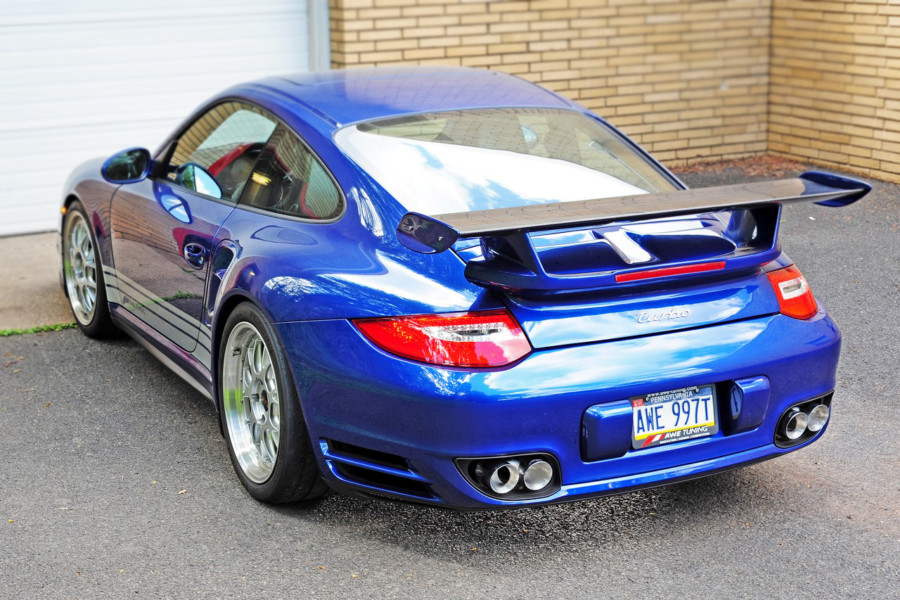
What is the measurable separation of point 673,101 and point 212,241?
254 inches

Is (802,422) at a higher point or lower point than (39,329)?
higher

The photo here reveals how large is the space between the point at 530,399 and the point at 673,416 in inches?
19.4

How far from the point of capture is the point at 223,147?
196 inches

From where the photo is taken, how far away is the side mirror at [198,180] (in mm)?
4684

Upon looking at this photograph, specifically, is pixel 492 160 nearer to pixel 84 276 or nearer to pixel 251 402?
pixel 251 402

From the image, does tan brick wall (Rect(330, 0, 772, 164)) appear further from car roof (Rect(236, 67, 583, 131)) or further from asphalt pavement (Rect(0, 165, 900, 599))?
asphalt pavement (Rect(0, 165, 900, 599))

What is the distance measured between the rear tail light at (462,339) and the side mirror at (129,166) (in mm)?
2280

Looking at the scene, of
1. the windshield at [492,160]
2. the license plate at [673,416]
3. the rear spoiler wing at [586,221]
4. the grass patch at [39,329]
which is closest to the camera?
the rear spoiler wing at [586,221]

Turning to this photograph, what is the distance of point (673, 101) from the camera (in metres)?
10.0

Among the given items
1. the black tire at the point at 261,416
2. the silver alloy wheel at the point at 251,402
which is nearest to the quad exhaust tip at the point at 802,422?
the black tire at the point at 261,416

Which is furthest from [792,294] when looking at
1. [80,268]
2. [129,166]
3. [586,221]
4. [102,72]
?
[102,72]

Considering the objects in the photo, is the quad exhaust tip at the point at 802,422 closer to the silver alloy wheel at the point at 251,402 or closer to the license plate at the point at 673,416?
the license plate at the point at 673,416

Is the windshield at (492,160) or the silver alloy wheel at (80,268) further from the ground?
the windshield at (492,160)

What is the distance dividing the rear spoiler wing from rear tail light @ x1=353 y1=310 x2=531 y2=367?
0.40ft
